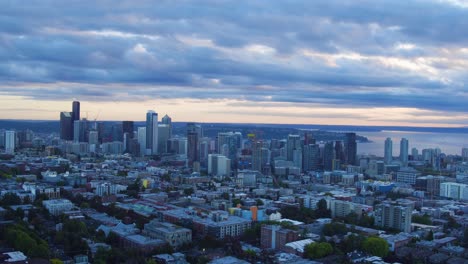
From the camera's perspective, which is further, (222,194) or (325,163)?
(325,163)

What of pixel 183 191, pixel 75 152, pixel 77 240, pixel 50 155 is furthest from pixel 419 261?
pixel 75 152

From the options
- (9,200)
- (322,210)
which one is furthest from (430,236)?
(9,200)

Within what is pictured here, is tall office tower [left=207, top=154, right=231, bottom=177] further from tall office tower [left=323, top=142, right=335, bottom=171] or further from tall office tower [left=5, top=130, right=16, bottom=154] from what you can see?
tall office tower [left=5, top=130, right=16, bottom=154]

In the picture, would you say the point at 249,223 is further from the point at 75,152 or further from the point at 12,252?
the point at 75,152

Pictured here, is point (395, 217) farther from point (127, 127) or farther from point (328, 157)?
point (127, 127)

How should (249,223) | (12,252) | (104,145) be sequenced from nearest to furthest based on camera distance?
1. (12,252)
2. (249,223)
3. (104,145)

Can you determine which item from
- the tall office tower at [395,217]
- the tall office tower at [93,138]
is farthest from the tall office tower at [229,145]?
the tall office tower at [395,217]

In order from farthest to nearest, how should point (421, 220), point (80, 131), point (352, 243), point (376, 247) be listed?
point (80, 131) → point (421, 220) → point (352, 243) → point (376, 247)
